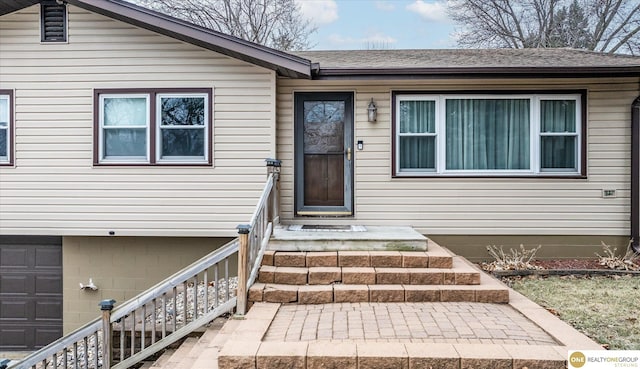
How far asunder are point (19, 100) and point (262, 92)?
3752mm

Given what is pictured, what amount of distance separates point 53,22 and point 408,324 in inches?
267

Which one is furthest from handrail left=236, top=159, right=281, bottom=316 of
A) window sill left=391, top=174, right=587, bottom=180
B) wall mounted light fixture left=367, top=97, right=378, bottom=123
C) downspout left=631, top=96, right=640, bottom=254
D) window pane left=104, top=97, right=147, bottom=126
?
downspout left=631, top=96, right=640, bottom=254

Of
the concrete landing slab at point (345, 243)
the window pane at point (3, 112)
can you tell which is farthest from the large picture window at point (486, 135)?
the window pane at point (3, 112)

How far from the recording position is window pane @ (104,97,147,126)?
22.8 feet

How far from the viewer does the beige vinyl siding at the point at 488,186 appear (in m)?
7.01

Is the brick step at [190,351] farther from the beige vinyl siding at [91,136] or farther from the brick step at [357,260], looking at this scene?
the beige vinyl siding at [91,136]

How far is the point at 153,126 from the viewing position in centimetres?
687

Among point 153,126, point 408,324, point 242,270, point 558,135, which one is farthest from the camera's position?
point 558,135

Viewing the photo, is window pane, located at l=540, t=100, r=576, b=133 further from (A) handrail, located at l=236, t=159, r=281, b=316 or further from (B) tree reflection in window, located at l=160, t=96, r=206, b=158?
(B) tree reflection in window, located at l=160, t=96, r=206, b=158

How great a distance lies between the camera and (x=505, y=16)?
18.8m

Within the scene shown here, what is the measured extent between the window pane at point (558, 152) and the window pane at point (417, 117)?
69.6 inches

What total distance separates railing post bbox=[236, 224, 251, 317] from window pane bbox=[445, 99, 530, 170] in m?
3.85

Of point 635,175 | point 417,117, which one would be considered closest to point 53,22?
point 417,117
